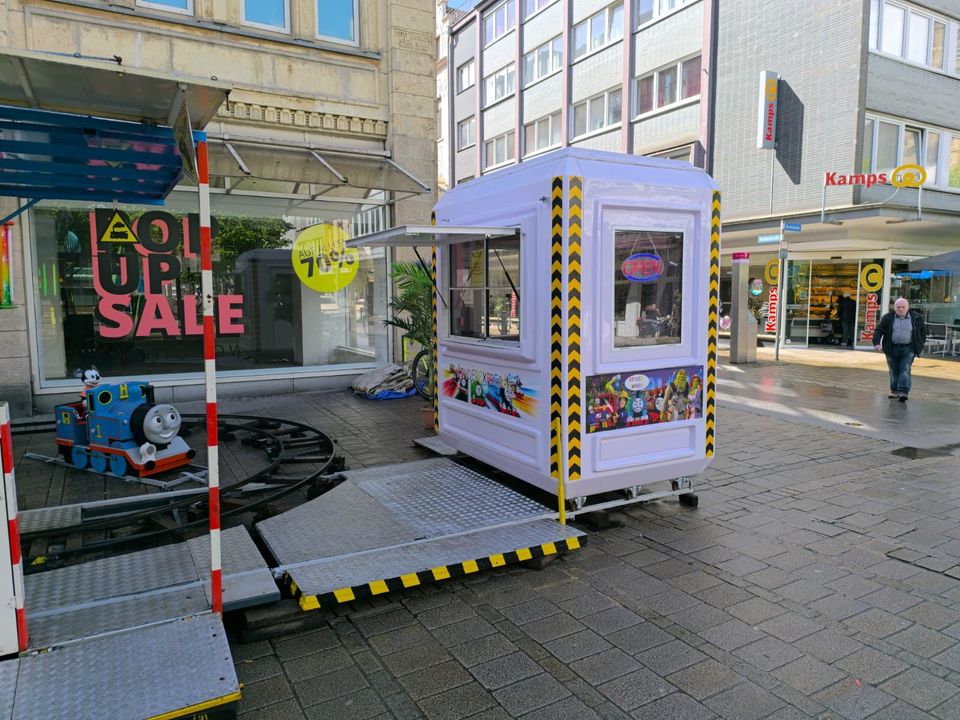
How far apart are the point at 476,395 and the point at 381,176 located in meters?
5.83

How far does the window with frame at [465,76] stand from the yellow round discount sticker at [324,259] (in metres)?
25.8

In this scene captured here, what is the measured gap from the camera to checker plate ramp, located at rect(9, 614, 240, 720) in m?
2.64

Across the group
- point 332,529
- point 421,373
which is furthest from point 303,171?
point 332,529

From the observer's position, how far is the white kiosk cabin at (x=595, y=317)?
472cm

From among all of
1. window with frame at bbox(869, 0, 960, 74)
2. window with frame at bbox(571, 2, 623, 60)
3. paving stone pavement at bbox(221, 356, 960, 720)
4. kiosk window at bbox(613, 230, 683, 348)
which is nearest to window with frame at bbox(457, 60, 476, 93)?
window with frame at bbox(571, 2, 623, 60)

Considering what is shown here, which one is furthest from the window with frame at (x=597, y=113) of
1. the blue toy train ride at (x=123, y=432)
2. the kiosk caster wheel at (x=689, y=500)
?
the blue toy train ride at (x=123, y=432)

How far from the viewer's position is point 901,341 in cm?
1083

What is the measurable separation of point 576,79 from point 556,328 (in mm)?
24285

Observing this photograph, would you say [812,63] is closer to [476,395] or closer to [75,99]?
[476,395]

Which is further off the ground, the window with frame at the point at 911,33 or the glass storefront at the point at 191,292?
the window with frame at the point at 911,33

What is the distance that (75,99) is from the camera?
3432 millimetres

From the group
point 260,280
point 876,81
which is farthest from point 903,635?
point 876,81

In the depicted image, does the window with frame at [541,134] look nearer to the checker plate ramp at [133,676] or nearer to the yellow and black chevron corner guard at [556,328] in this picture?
the yellow and black chevron corner guard at [556,328]

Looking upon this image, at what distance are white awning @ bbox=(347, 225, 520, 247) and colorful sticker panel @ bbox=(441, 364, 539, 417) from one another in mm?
1156
